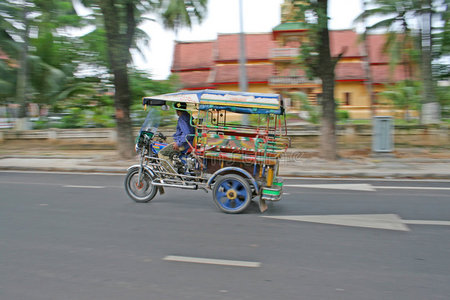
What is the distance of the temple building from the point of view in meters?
32.3

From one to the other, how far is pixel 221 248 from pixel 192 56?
33.7 metres

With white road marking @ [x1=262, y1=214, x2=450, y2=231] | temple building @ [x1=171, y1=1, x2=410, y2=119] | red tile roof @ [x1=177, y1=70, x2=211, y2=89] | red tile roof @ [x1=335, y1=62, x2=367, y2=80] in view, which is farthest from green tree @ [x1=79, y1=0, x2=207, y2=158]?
red tile roof @ [x1=335, y1=62, x2=367, y2=80]

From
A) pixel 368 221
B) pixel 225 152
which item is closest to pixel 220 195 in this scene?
pixel 225 152

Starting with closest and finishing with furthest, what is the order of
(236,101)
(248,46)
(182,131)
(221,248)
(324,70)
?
(221,248) < (236,101) < (182,131) < (324,70) < (248,46)

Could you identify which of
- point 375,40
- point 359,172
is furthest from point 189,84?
point 359,172

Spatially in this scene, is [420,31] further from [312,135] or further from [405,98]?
[312,135]

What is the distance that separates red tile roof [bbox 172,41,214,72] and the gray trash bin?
24085 millimetres

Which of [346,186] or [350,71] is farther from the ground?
[350,71]

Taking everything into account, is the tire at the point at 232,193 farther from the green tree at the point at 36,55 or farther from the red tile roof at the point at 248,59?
the red tile roof at the point at 248,59

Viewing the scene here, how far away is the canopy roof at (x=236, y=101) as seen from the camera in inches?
256

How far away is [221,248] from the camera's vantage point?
16.8 ft

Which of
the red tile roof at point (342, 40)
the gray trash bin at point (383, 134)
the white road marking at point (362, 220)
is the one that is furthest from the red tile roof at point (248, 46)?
the white road marking at point (362, 220)

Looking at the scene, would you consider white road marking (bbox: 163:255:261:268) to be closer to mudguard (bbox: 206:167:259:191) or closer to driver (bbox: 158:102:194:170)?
mudguard (bbox: 206:167:259:191)

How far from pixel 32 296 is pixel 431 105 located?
59.8 ft
